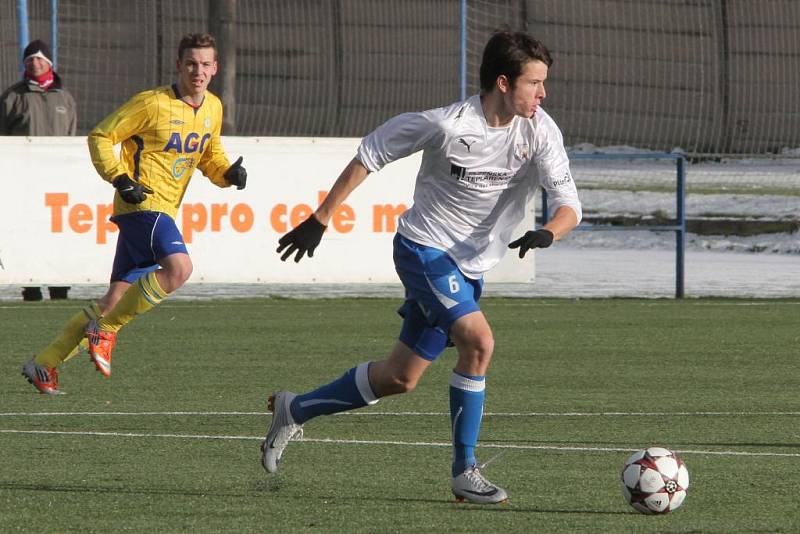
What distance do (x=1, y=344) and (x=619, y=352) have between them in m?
4.35

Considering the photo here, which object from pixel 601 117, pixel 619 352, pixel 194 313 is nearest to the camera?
pixel 619 352

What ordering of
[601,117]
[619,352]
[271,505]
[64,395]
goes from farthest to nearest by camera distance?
[601,117] → [619,352] → [64,395] → [271,505]

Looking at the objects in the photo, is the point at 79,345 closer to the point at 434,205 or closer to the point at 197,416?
the point at 197,416

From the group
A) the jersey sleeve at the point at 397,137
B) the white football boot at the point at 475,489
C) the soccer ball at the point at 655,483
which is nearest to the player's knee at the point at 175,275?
the jersey sleeve at the point at 397,137

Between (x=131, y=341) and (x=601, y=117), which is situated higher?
(x=601, y=117)

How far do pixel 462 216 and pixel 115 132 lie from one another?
354 centimetres

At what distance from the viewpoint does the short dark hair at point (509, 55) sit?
21.0ft

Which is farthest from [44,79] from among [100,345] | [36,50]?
[100,345]

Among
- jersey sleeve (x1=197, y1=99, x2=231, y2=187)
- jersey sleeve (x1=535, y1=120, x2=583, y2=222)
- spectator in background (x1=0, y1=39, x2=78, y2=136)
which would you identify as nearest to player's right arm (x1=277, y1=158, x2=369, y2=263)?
jersey sleeve (x1=535, y1=120, x2=583, y2=222)

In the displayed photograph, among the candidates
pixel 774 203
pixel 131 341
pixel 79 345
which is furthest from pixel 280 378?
pixel 774 203

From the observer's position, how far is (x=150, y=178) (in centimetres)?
977

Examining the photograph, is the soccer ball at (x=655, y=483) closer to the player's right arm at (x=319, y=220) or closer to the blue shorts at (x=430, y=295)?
the blue shorts at (x=430, y=295)

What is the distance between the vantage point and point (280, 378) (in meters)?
Result: 10.4

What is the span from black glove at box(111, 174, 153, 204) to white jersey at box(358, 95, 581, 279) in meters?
2.88
